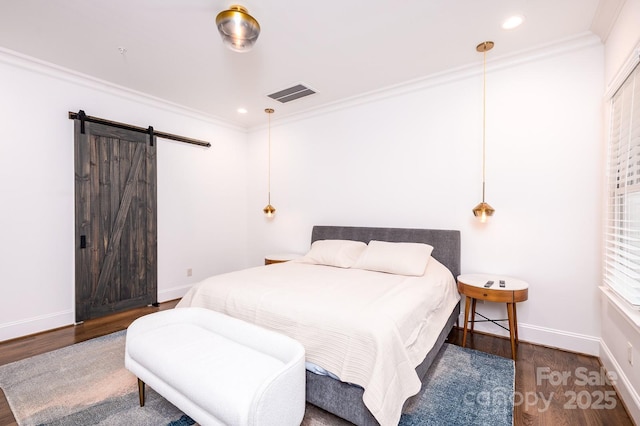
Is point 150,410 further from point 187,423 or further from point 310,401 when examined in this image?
point 310,401

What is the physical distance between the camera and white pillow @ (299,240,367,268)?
131 inches

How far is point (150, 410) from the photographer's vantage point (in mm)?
1870

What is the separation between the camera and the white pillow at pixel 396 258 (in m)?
2.84

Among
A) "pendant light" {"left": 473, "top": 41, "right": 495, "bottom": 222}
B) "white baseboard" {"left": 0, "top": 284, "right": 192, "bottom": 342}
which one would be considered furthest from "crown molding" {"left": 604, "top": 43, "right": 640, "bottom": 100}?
"white baseboard" {"left": 0, "top": 284, "right": 192, "bottom": 342}

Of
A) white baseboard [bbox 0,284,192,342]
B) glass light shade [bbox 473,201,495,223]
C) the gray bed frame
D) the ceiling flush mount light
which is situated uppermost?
the ceiling flush mount light

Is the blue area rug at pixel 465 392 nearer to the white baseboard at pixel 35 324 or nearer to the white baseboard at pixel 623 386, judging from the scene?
the white baseboard at pixel 623 386

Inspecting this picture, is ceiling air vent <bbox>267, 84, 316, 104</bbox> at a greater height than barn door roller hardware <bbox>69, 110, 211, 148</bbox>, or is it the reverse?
ceiling air vent <bbox>267, 84, 316, 104</bbox>

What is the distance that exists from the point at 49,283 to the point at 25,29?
237cm

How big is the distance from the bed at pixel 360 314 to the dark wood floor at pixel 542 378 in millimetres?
557

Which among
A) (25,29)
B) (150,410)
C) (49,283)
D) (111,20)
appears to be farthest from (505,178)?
(49,283)

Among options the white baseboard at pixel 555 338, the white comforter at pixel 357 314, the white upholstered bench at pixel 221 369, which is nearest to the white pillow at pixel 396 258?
the white comforter at pixel 357 314

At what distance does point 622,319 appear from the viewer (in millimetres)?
2014

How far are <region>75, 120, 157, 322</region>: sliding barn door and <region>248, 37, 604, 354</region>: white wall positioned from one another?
2511 mm

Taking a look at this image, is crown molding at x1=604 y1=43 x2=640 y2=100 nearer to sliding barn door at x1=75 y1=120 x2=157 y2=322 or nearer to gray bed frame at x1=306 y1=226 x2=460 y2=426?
gray bed frame at x1=306 y1=226 x2=460 y2=426
